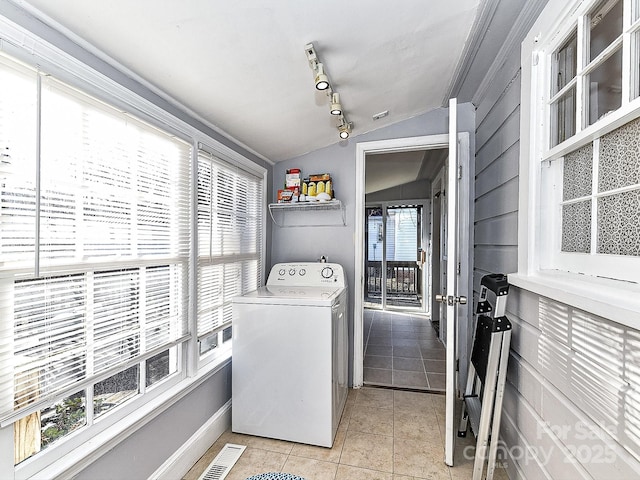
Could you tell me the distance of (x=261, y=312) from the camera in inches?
77.2

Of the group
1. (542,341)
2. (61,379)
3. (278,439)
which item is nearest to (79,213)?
(61,379)

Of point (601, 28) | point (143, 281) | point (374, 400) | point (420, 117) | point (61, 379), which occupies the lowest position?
point (374, 400)

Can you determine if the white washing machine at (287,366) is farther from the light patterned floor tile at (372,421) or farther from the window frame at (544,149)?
the window frame at (544,149)

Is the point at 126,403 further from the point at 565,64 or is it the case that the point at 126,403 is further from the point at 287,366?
the point at 565,64

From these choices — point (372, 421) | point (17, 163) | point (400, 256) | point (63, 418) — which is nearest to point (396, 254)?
point (400, 256)

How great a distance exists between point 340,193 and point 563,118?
1696 millimetres

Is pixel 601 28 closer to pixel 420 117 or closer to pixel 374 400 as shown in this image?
pixel 420 117

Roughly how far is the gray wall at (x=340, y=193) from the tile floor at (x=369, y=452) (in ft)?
2.02

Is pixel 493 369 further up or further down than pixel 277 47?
further down

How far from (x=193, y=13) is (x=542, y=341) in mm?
1920

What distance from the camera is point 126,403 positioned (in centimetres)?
141

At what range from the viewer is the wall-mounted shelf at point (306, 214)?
2.67m

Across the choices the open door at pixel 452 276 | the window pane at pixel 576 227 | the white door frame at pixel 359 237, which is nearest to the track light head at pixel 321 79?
the open door at pixel 452 276

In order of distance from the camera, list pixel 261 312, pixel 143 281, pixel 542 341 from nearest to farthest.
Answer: pixel 542 341
pixel 143 281
pixel 261 312
